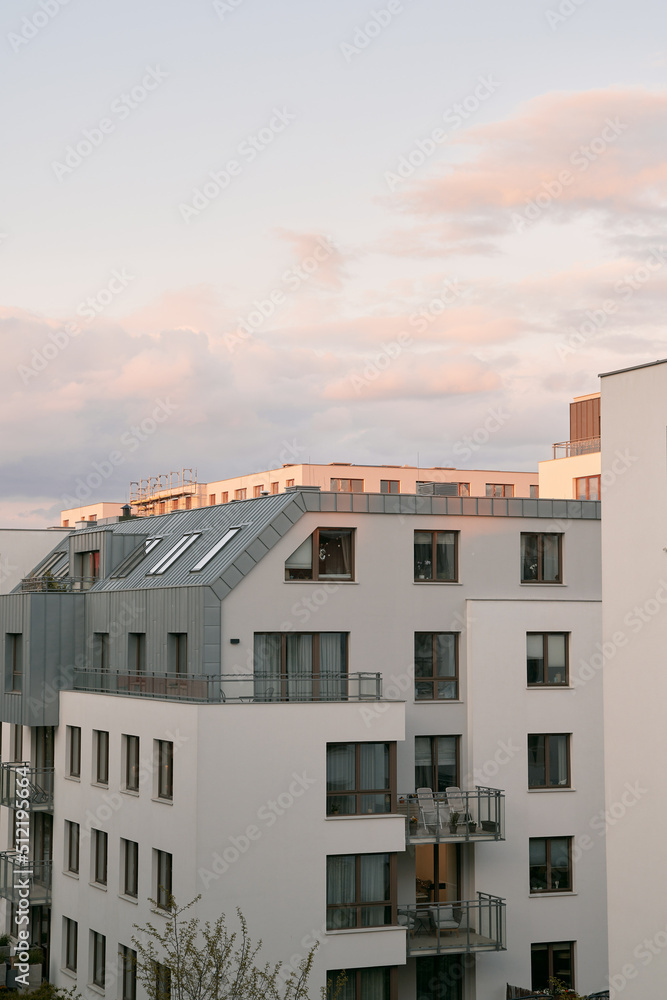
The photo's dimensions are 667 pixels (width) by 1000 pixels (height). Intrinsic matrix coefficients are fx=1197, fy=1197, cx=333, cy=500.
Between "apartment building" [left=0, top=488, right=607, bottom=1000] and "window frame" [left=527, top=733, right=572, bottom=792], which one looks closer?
"apartment building" [left=0, top=488, right=607, bottom=1000]

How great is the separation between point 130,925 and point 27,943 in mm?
6891

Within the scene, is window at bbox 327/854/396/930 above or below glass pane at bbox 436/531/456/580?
below

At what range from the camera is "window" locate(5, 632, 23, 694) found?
36.7 m

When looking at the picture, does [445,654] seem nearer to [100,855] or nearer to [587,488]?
[100,855]

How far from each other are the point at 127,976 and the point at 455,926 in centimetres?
850

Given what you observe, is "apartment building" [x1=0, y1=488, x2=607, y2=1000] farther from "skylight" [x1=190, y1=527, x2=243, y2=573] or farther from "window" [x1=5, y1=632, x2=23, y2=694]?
"window" [x1=5, y1=632, x2=23, y2=694]

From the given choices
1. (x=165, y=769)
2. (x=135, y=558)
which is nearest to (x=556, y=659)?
(x=165, y=769)

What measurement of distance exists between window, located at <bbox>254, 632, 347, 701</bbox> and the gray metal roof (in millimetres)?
2064

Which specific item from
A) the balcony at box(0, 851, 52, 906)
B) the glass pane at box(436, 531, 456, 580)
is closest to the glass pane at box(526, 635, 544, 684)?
the glass pane at box(436, 531, 456, 580)

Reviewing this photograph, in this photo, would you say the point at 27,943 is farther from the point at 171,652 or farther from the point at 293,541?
the point at 293,541

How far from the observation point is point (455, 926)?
102 ft

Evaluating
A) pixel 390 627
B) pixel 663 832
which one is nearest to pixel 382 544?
pixel 390 627

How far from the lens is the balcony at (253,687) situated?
95.4ft

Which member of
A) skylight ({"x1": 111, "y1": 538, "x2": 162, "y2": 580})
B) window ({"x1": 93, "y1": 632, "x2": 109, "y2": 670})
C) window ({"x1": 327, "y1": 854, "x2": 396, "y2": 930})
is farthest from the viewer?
skylight ({"x1": 111, "y1": 538, "x2": 162, "y2": 580})
